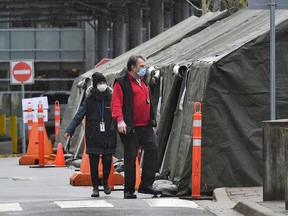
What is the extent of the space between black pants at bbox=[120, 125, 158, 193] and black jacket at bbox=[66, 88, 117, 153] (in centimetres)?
63

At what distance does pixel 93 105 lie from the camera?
15.2 metres

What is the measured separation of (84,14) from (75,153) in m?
20.9

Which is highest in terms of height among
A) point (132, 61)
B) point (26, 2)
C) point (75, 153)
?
point (26, 2)

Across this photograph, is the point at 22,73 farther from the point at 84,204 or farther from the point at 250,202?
the point at 250,202

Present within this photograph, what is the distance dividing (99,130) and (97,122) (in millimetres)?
110

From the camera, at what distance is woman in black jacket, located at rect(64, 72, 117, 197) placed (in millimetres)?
15008

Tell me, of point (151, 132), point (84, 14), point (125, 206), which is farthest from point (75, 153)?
point (84, 14)

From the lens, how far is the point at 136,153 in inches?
563

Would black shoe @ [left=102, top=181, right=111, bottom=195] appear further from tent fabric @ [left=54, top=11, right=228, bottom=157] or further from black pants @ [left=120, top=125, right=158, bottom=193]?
tent fabric @ [left=54, top=11, right=228, bottom=157]

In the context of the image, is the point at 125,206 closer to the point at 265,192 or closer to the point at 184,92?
the point at 265,192

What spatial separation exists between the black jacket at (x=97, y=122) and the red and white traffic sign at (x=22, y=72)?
51.2 feet

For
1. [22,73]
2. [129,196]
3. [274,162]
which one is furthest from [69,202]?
[22,73]

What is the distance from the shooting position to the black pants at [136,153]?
1421 centimetres

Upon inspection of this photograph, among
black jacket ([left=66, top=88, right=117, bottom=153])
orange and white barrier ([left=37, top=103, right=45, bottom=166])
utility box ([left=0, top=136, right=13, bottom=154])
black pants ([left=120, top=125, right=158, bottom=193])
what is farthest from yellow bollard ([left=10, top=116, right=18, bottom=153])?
black pants ([left=120, top=125, right=158, bottom=193])
